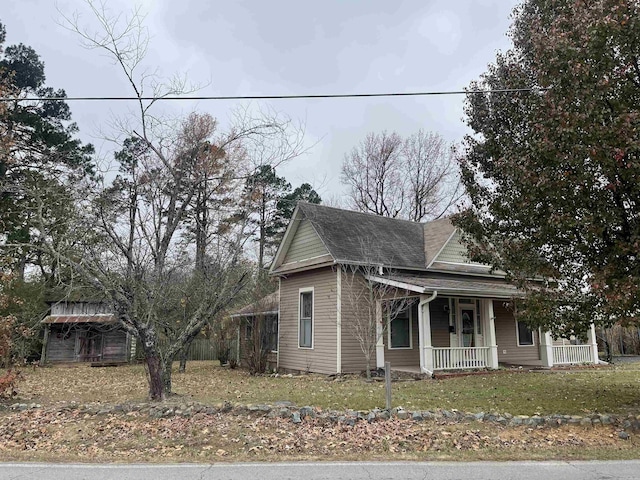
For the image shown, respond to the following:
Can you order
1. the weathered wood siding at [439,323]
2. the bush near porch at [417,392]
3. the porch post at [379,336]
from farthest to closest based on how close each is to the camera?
the weathered wood siding at [439,323] → the porch post at [379,336] → the bush near porch at [417,392]

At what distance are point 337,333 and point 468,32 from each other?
373 inches

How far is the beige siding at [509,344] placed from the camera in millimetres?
18188

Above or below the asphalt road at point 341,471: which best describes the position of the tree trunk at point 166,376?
above

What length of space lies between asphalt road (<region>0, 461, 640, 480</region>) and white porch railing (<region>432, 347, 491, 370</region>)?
8.83m

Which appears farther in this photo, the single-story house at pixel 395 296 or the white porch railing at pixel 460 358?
the single-story house at pixel 395 296

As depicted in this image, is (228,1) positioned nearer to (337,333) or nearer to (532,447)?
(337,333)

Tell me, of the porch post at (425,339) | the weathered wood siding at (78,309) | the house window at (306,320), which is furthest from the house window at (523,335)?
the weathered wood siding at (78,309)

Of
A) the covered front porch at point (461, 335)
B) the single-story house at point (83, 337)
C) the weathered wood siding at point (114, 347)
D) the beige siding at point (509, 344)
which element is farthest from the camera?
the weathered wood siding at point (114, 347)

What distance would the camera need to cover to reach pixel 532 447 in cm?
634

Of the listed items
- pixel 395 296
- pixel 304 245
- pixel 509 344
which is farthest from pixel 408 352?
pixel 304 245

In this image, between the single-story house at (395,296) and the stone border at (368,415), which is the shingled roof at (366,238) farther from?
the stone border at (368,415)

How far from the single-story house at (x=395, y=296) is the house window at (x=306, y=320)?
0.12 ft

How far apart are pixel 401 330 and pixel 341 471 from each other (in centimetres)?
1095

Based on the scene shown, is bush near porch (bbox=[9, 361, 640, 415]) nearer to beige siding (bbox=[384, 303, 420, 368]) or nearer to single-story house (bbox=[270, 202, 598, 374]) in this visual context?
single-story house (bbox=[270, 202, 598, 374])
